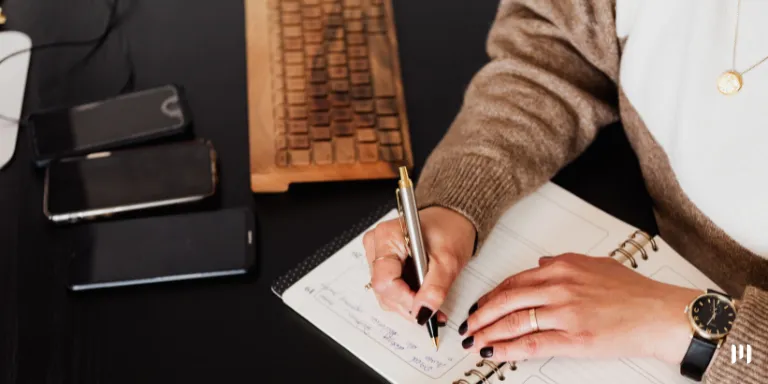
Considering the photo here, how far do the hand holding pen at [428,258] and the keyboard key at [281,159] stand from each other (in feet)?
0.42

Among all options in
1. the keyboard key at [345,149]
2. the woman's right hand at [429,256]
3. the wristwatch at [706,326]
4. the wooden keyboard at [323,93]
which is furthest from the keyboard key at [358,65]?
the wristwatch at [706,326]

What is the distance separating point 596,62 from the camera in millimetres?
778

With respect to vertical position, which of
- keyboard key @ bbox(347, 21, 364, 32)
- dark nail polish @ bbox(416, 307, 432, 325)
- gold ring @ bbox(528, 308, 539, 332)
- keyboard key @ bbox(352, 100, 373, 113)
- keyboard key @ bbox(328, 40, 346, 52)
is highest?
keyboard key @ bbox(347, 21, 364, 32)

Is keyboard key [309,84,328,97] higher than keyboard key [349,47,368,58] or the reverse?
the reverse

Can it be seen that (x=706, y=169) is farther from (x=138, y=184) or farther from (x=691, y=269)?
(x=138, y=184)

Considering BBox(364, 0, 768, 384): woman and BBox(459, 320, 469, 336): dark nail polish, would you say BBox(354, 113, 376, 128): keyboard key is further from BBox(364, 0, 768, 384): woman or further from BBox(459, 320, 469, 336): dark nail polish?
BBox(459, 320, 469, 336): dark nail polish

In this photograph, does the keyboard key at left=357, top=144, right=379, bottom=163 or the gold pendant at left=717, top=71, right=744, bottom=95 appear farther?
the keyboard key at left=357, top=144, right=379, bottom=163

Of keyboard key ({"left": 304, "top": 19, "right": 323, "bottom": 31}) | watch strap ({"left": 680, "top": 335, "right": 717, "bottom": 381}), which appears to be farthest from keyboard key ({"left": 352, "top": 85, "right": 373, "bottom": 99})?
watch strap ({"left": 680, "top": 335, "right": 717, "bottom": 381})

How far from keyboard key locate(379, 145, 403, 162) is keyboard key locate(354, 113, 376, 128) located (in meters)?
0.03

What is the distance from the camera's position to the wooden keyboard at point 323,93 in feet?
2.50

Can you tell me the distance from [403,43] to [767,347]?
54cm

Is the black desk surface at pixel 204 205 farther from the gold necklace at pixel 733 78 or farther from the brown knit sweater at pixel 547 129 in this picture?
the gold necklace at pixel 733 78

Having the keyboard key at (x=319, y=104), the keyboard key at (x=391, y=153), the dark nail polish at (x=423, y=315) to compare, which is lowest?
the dark nail polish at (x=423, y=315)

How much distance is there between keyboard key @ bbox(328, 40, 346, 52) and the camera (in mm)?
854
